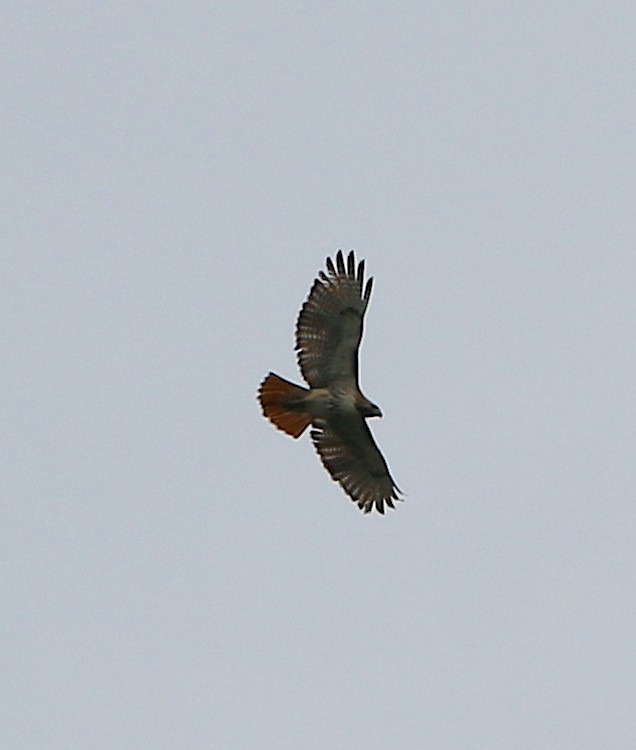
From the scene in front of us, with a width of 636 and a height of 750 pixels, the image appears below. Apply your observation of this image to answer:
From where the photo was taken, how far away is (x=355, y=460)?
3152 cm

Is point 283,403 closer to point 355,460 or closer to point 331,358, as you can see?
point 331,358

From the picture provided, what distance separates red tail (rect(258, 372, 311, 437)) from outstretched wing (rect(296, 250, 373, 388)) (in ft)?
1.50

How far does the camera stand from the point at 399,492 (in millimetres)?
31766

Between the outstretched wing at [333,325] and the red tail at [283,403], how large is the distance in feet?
1.50

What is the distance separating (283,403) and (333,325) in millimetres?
1114

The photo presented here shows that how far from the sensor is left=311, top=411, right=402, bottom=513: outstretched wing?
3086 centimetres

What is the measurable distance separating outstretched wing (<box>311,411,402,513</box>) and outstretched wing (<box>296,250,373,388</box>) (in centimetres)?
54

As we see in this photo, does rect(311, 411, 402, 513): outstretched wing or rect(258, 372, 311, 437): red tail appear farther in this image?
rect(311, 411, 402, 513): outstretched wing

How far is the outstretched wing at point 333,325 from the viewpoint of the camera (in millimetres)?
30453

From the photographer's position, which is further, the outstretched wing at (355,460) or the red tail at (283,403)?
the outstretched wing at (355,460)

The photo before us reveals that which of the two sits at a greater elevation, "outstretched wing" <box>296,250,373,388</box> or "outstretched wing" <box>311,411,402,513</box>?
"outstretched wing" <box>296,250,373,388</box>

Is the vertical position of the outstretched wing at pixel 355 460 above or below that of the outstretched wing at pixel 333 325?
below

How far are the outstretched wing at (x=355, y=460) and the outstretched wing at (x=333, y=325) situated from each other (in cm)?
54

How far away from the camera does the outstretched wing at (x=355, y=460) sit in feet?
101
